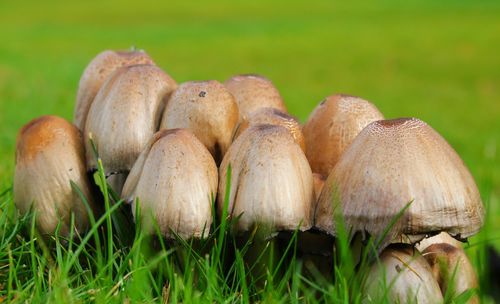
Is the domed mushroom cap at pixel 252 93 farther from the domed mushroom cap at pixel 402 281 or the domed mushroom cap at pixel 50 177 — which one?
the domed mushroom cap at pixel 402 281

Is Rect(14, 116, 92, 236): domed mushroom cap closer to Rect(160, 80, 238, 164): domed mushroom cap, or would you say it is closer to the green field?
Rect(160, 80, 238, 164): domed mushroom cap

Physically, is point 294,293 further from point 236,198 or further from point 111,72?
point 111,72

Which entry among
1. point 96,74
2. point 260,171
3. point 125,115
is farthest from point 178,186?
point 96,74

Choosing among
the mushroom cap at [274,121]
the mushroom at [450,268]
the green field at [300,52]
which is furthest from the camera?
the green field at [300,52]

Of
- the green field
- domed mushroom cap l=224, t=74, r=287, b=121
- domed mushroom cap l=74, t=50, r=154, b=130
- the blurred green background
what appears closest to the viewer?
domed mushroom cap l=224, t=74, r=287, b=121

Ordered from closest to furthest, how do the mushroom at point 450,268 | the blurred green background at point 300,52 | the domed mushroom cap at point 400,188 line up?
the domed mushroom cap at point 400,188 < the mushroom at point 450,268 < the blurred green background at point 300,52

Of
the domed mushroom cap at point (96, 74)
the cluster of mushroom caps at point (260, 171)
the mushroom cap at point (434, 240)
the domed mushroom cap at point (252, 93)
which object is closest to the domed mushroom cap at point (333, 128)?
the cluster of mushroom caps at point (260, 171)

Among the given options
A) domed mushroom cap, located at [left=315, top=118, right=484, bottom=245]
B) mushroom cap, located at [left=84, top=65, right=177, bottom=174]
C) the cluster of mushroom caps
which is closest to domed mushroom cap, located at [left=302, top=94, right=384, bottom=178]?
the cluster of mushroom caps

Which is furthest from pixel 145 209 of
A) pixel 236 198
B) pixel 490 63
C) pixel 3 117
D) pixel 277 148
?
pixel 490 63
